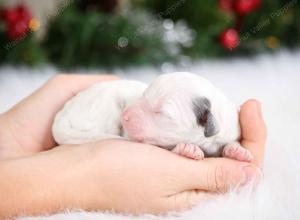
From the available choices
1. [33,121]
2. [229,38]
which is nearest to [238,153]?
[33,121]

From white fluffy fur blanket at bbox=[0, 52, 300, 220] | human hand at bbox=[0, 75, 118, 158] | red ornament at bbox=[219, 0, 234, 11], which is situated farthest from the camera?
red ornament at bbox=[219, 0, 234, 11]

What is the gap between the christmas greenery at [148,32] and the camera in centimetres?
276

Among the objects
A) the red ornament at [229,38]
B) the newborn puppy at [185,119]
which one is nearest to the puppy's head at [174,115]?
the newborn puppy at [185,119]

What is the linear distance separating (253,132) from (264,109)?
0.73m

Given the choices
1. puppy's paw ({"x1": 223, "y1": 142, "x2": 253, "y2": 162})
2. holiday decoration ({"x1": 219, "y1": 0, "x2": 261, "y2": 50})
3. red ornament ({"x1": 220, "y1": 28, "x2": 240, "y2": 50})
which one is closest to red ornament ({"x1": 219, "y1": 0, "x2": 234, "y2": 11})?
holiday decoration ({"x1": 219, "y1": 0, "x2": 261, "y2": 50})

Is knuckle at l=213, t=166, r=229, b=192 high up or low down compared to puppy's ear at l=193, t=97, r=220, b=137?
down

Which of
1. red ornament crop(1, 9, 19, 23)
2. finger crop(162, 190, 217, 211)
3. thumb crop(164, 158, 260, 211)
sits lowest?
finger crop(162, 190, 217, 211)

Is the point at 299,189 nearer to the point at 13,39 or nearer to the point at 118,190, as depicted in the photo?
the point at 118,190

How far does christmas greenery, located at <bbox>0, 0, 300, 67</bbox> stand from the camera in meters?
2.76

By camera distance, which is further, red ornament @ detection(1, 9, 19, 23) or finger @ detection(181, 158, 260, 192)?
red ornament @ detection(1, 9, 19, 23)

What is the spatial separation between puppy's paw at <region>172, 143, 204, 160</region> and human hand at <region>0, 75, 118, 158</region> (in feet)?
1.47

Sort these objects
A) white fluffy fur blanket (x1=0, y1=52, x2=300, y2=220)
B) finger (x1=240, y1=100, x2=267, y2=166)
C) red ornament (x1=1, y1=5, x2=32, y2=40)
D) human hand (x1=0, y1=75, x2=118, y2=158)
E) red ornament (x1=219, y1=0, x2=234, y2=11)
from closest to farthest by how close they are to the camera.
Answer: white fluffy fur blanket (x1=0, y1=52, x2=300, y2=220) < finger (x1=240, y1=100, x2=267, y2=166) < human hand (x1=0, y1=75, x2=118, y2=158) < red ornament (x1=1, y1=5, x2=32, y2=40) < red ornament (x1=219, y1=0, x2=234, y2=11)

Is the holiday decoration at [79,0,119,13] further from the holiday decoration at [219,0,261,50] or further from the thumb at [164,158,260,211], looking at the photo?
the thumb at [164,158,260,211]

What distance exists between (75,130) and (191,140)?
313 millimetres
